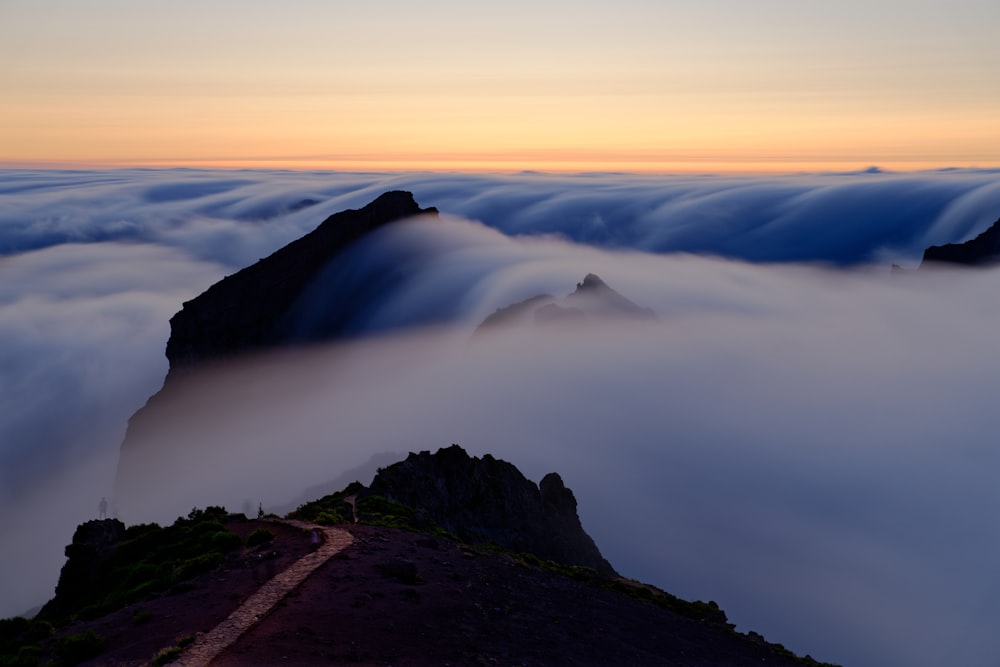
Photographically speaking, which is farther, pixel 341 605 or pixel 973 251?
pixel 973 251

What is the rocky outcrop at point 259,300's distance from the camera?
94.2 m

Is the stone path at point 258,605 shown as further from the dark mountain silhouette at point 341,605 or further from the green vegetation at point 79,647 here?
the green vegetation at point 79,647

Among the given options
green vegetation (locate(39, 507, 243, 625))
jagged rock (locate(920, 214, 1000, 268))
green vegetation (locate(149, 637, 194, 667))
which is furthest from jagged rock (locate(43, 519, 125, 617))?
jagged rock (locate(920, 214, 1000, 268))

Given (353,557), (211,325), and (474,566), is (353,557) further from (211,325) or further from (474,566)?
(211,325)

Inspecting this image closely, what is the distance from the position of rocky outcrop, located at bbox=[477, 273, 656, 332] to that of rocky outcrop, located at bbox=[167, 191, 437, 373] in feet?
116

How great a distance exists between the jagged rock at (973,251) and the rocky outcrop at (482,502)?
14849cm

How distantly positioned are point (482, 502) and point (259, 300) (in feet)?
196

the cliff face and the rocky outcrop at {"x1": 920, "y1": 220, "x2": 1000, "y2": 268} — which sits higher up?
the rocky outcrop at {"x1": 920, "y1": 220, "x2": 1000, "y2": 268}

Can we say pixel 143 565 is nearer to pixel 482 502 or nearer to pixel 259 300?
pixel 482 502

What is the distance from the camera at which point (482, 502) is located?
47.5 m

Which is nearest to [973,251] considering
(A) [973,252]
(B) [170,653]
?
(A) [973,252]

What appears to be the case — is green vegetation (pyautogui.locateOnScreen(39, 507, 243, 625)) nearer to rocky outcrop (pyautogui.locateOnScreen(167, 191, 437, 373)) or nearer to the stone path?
the stone path

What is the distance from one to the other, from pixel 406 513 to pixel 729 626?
14692 mm

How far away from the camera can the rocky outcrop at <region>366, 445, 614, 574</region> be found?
43.9 m
